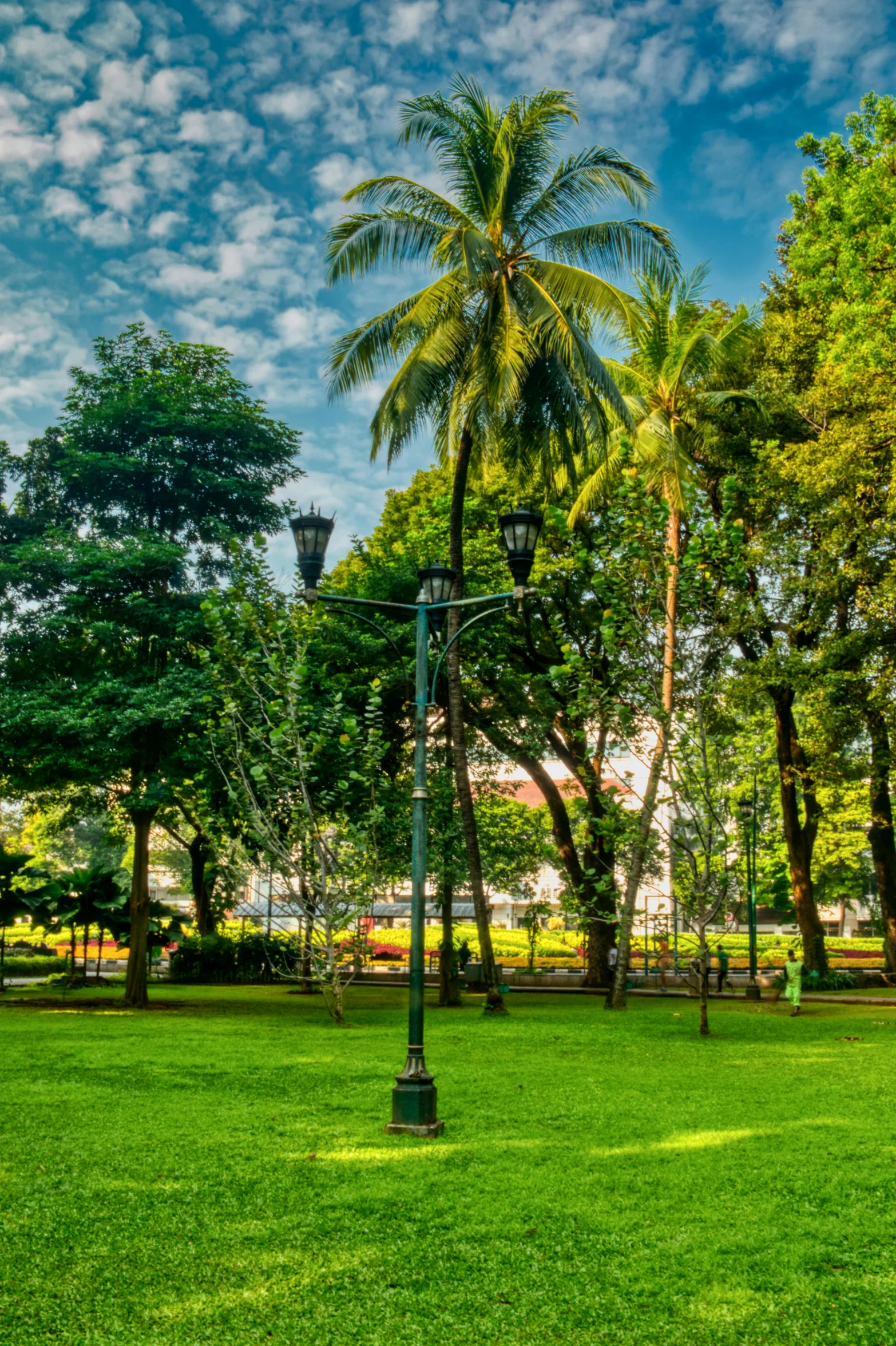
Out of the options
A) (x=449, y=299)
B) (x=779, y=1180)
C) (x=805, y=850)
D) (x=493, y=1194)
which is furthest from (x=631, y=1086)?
(x=805, y=850)

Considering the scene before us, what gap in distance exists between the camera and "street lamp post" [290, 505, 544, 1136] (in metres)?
8.71

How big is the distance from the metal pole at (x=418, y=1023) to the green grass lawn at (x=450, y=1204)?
0.29 meters

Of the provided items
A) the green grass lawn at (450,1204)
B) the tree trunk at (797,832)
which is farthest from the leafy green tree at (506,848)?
the green grass lawn at (450,1204)

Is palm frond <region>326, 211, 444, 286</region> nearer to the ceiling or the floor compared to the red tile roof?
nearer to the ceiling

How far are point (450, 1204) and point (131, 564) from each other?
52.2ft

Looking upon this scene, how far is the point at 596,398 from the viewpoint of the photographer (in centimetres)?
1814

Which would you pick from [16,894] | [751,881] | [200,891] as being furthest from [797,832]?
[16,894]

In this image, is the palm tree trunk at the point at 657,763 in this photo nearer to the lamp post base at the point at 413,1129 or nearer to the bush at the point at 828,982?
the lamp post base at the point at 413,1129

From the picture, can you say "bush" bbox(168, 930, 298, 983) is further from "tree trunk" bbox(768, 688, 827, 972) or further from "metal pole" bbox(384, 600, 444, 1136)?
"metal pole" bbox(384, 600, 444, 1136)

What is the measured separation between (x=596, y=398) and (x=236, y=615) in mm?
7569

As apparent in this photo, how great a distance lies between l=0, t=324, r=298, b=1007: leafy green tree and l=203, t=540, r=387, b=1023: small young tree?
45.8 inches

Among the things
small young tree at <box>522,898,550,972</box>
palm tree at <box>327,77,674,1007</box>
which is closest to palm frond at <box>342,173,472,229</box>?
palm tree at <box>327,77,674,1007</box>

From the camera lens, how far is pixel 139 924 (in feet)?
70.6

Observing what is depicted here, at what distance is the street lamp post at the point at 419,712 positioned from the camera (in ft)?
28.6
